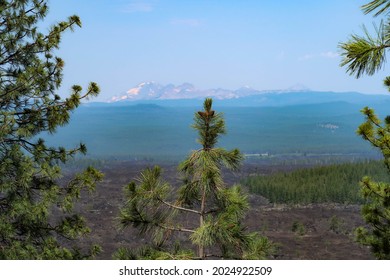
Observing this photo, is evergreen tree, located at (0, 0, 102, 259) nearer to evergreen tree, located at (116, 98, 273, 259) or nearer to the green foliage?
evergreen tree, located at (116, 98, 273, 259)

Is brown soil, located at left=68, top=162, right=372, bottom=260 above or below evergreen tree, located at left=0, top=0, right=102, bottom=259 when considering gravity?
below

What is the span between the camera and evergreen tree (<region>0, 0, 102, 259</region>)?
962 centimetres

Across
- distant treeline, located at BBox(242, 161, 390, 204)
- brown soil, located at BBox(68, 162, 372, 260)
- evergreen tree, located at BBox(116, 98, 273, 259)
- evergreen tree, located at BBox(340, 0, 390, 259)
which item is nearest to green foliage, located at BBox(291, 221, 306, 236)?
brown soil, located at BBox(68, 162, 372, 260)

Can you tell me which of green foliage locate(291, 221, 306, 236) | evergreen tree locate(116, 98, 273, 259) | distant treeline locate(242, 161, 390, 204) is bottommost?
distant treeline locate(242, 161, 390, 204)

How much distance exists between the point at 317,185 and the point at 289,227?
25700 millimetres

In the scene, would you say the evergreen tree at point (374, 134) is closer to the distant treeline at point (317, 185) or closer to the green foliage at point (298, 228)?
the green foliage at point (298, 228)

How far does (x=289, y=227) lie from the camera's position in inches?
1603

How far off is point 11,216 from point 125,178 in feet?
201

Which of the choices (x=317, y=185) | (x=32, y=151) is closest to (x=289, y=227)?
(x=317, y=185)

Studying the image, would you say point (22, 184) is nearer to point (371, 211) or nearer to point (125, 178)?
point (371, 211)

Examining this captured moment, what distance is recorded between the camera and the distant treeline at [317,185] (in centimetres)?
5844

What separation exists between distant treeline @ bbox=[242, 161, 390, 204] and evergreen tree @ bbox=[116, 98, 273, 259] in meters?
47.2

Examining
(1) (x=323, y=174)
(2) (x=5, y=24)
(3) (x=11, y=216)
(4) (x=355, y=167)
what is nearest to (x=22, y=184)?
(3) (x=11, y=216)

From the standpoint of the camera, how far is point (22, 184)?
9.69 meters
